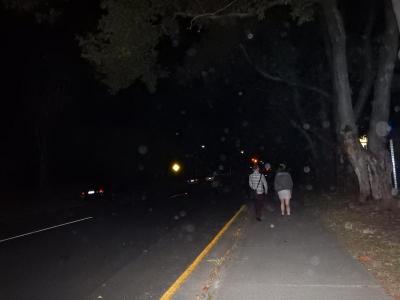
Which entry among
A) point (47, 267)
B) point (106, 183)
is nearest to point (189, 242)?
point (47, 267)

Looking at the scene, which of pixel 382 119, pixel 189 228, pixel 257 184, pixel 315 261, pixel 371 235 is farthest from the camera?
pixel 382 119

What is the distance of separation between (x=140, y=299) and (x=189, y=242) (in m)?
5.18

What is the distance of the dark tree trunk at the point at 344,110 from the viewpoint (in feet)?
→ 49.3

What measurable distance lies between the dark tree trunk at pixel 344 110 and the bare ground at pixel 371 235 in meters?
1.18

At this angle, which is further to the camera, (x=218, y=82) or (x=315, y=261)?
(x=218, y=82)

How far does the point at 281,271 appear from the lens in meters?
7.91

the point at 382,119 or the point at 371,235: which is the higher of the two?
the point at 382,119

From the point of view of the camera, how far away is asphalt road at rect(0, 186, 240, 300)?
775cm

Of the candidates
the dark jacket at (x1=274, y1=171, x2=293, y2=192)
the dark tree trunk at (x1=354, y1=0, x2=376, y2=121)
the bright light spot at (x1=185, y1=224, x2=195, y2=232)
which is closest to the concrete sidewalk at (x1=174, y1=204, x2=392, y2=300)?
the bright light spot at (x1=185, y1=224, x2=195, y2=232)

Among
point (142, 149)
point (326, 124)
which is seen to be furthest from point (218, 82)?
point (142, 149)

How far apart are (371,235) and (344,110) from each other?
5.81 metres

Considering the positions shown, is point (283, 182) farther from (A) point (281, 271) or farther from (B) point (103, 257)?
(A) point (281, 271)

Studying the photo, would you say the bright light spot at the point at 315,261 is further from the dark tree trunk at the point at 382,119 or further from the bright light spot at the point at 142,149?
the bright light spot at the point at 142,149

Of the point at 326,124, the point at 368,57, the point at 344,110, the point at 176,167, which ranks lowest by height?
the point at 176,167
